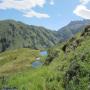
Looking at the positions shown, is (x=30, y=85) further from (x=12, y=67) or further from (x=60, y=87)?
(x=12, y=67)

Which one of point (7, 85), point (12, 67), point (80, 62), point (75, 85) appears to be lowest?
point (12, 67)

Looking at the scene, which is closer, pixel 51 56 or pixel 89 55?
pixel 89 55

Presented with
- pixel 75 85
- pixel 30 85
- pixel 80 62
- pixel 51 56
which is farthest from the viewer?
pixel 51 56

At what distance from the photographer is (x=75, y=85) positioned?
15.6m

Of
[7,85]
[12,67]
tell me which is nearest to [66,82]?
[7,85]

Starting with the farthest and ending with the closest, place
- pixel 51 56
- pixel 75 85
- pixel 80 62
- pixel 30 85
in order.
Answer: pixel 51 56, pixel 30 85, pixel 80 62, pixel 75 85

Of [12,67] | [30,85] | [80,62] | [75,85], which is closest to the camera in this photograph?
[75,85]

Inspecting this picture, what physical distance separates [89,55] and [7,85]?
310 inches

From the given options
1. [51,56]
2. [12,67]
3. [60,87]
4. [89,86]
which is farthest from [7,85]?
[12,67]

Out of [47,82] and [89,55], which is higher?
[89,55]

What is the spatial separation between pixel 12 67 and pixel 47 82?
71868 mm

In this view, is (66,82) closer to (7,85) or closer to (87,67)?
(87,67)

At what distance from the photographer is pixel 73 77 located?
16359mm

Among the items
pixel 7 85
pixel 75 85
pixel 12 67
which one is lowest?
pixel 12 67
